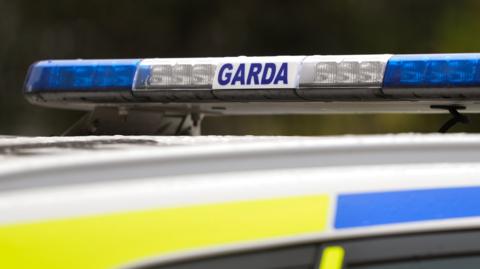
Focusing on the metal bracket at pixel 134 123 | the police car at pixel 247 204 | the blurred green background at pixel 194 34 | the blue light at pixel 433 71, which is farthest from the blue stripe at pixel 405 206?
the blurred green background at pixel 194 34

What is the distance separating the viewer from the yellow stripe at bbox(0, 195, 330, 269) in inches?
46.1

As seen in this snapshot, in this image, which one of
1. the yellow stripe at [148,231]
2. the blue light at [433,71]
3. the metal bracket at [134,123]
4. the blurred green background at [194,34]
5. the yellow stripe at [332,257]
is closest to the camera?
the yellow stripe at [148,231]

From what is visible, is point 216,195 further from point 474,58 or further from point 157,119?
point 157,119

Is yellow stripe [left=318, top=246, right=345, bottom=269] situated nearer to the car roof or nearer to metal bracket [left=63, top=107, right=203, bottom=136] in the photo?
the car roof

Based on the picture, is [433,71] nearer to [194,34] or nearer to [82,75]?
[82,75]

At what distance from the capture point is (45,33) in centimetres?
1541

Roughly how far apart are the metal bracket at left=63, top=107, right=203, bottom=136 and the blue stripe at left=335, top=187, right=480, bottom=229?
153 cm

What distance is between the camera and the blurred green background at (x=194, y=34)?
14367 millimetres

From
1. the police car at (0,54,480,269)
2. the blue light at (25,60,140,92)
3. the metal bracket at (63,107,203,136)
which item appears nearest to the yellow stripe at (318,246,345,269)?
the police car at (0,54,480,269)

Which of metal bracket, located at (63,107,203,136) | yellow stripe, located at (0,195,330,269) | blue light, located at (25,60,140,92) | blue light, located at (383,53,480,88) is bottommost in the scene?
yellow stripe, located at (0,195,330,269)

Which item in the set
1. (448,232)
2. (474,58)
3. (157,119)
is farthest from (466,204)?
(157,119)

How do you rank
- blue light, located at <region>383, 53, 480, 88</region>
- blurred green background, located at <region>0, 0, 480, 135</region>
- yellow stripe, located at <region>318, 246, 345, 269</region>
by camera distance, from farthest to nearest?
blurred green background, located at <region>0, 0, 480, 135</region> < blue light, located at <region>383, 53, 480, 88</region> < yellow stripe, located at <region>318, 246, 345, 269</region>

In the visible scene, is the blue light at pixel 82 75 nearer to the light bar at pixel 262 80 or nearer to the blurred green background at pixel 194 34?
the light bar at pixel 262 80

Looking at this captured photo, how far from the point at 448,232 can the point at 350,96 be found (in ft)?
4.39
